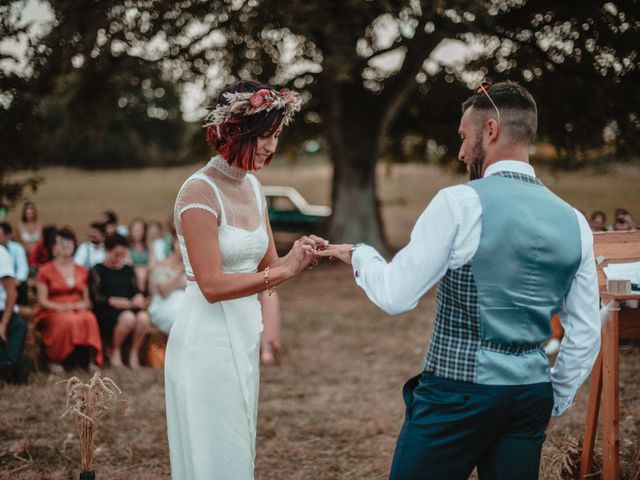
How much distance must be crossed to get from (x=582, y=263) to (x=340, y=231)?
1352cm

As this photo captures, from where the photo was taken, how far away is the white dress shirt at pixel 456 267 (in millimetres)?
2166

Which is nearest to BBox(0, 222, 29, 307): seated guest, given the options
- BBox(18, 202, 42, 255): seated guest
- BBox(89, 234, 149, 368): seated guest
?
BBox(89, 234, 149, 368): seated guest

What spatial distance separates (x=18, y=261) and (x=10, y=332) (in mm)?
1880

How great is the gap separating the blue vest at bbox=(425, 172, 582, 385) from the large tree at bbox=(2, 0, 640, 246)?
6.74m

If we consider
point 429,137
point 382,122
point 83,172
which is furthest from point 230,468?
point 83,172

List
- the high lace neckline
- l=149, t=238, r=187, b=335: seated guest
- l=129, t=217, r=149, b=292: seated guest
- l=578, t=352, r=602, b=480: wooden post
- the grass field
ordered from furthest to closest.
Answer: l=129, t=217, r=149, b=292: seated guest
l=149, t=238, r=187, b=335: seated guest
the grass field
l=578, t=352, r=602, b=480: wooden post
the high lace neckline

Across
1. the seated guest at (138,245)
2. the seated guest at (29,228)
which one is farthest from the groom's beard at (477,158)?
the seated guest at (29,228)

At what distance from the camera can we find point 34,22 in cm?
919

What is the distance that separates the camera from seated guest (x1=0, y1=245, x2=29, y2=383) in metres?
6.34

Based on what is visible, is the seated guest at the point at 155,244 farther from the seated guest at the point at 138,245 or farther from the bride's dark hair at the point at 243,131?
the bride's dark hair at the point at 243,131

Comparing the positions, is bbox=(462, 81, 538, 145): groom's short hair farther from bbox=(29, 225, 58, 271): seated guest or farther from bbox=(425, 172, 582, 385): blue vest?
bbox=(29, 225, 58, 271): seated guest

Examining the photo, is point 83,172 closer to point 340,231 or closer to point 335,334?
point 340,231

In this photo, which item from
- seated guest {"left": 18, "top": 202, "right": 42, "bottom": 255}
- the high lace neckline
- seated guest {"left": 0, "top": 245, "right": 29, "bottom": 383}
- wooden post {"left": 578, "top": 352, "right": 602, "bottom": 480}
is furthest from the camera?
seated guest {"left": 18, "top": 202, "right": 42, "bottom": 255}

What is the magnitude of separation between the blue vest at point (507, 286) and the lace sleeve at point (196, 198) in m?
1.12
